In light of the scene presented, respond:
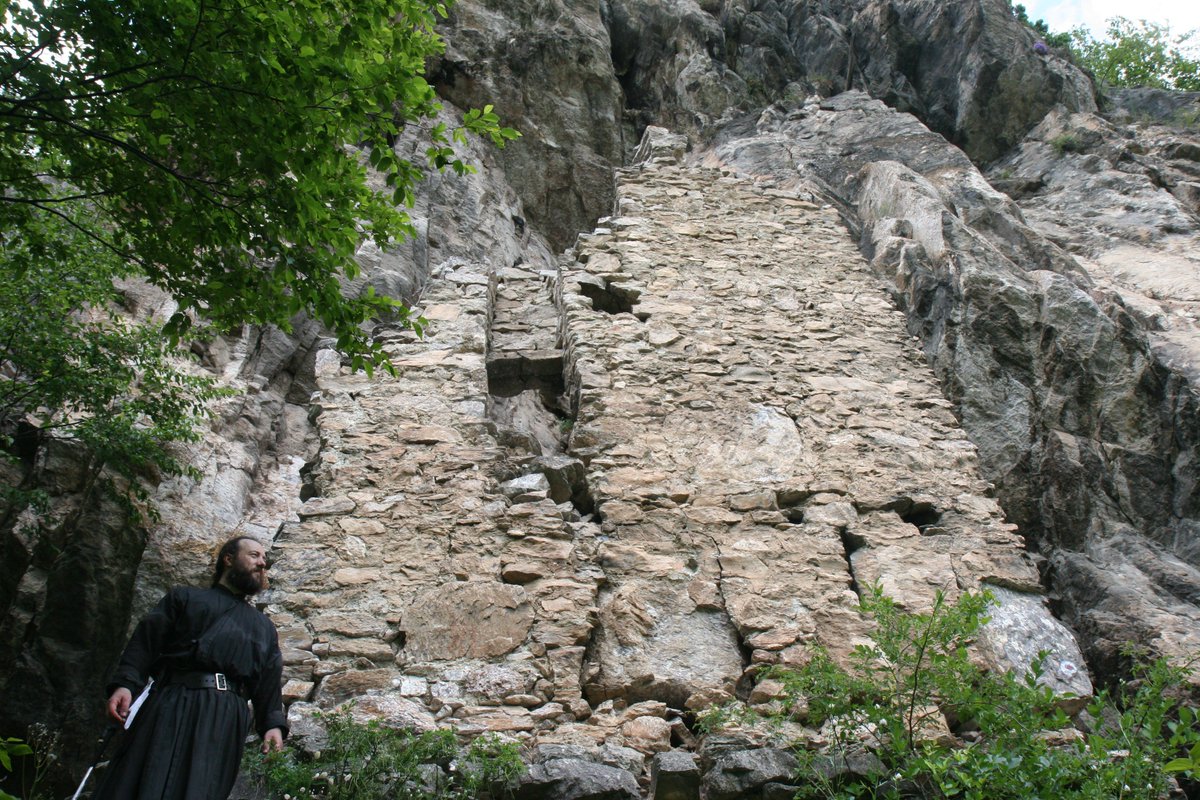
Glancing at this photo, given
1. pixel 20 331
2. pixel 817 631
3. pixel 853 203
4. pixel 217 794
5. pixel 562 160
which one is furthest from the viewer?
pixel 562 160

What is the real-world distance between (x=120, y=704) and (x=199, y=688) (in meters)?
0.26

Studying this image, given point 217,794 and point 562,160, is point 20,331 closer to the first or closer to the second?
point 217,794

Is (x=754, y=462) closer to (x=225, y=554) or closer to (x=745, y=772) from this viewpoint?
(x=745, y=772)

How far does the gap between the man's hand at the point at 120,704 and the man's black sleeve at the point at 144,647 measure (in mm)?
18

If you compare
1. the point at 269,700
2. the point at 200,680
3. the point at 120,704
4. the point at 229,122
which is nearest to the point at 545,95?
the point at 229,122

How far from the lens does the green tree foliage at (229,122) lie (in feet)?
12.4

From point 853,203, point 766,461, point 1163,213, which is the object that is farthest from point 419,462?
point 1163,213

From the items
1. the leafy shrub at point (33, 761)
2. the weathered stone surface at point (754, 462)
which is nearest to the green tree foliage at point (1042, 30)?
the weathered stone surface at point (754, 462)

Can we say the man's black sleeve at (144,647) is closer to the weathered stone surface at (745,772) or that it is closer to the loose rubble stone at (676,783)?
the loose rubble stone at (676,783)

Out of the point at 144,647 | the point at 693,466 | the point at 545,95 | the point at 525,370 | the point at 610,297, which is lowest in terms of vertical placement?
the point at 144,647

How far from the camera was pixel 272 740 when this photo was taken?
3.36 meters

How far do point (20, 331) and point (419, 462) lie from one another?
3.15 m

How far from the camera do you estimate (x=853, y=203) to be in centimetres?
926

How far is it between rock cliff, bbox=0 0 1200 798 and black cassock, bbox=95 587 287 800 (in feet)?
1.56
